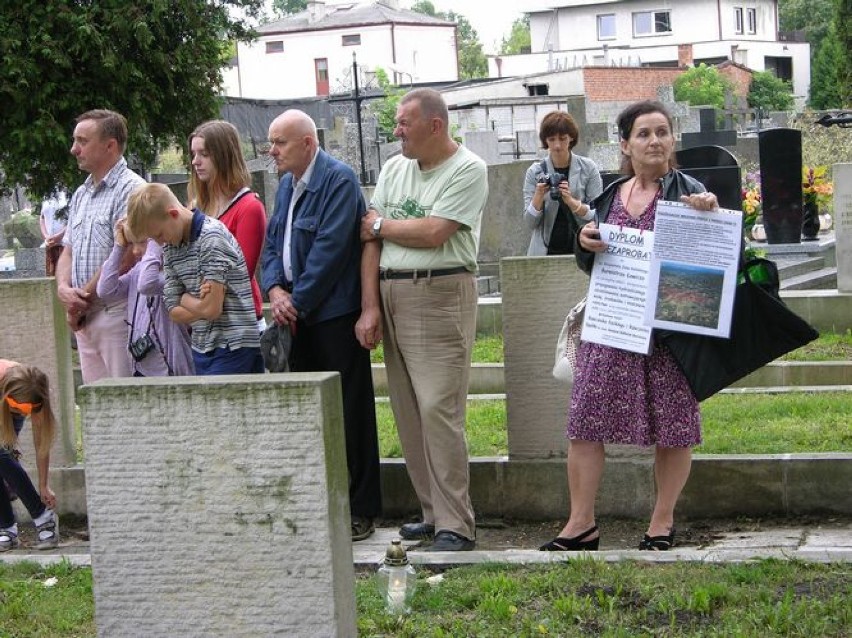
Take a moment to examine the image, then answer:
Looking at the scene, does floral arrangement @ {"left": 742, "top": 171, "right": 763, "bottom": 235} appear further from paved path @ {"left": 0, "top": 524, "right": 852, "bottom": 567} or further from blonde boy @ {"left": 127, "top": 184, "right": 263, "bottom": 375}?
blonde boy @ {"left": 127, "top": 184, "right": 263, "bottom": 375}

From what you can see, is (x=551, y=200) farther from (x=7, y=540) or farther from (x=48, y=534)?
(x=7, y=540)

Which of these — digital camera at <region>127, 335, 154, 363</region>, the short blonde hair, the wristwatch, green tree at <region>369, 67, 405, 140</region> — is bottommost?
digital camera at <region>127, 335, 154, 363</region>

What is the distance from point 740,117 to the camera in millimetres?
44000

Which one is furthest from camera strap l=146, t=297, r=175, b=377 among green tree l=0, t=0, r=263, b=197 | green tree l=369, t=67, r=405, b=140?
green tree l=369, t=67, r=405, b=140

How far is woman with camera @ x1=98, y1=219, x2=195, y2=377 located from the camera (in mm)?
6773

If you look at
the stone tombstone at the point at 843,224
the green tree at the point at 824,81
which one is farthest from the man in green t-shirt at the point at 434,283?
the green tree at the point at 824,81

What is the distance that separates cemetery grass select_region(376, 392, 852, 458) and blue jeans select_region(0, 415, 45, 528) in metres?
2.04

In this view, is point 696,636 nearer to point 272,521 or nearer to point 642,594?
point 642,594

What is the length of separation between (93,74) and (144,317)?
8029mm

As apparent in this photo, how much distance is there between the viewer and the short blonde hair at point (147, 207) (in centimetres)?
618

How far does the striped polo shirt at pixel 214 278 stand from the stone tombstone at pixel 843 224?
723cm

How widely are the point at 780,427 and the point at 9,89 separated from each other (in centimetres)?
873

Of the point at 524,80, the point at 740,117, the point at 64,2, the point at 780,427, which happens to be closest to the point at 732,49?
the point at 524,80

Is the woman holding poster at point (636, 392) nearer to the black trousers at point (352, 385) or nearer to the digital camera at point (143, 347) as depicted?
the black trousers at point (352, 385)
